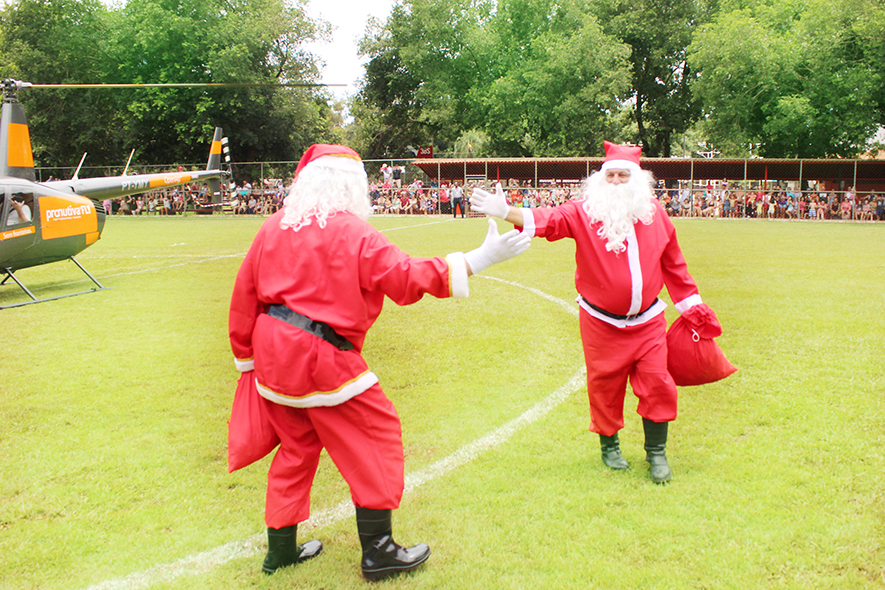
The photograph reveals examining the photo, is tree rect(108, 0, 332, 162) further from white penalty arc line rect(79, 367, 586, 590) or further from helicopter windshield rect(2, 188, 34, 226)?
white penalty arc line rect(79, 367, 586, 590)

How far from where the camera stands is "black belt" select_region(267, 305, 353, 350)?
294cm

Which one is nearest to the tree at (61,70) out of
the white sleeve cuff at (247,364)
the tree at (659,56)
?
the tree at (659,56)

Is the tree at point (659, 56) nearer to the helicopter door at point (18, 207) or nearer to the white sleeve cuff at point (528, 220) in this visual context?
the helicopter door at point (18, 207)

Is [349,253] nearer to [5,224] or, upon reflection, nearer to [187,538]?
[187,538]

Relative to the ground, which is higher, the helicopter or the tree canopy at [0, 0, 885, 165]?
the tree canopy at [0, 0, 885, 165]

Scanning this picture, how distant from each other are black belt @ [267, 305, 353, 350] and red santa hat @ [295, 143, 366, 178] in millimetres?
682

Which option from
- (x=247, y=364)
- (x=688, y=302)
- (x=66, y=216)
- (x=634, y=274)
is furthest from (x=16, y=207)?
(x=688, y=302)

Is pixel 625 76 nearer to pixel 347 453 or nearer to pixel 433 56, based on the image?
pixel 433 56

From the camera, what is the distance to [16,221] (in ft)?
35.7

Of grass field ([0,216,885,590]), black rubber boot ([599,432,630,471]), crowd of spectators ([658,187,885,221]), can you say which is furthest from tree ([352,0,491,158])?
black rubber boot ([599,432,630,471])

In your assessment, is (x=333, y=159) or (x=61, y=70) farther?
(x=61, y=70)

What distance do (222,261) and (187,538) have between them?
42.4 feet

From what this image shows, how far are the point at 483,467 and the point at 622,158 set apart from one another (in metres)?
2.16

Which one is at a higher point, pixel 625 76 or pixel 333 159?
pixel 625 76
